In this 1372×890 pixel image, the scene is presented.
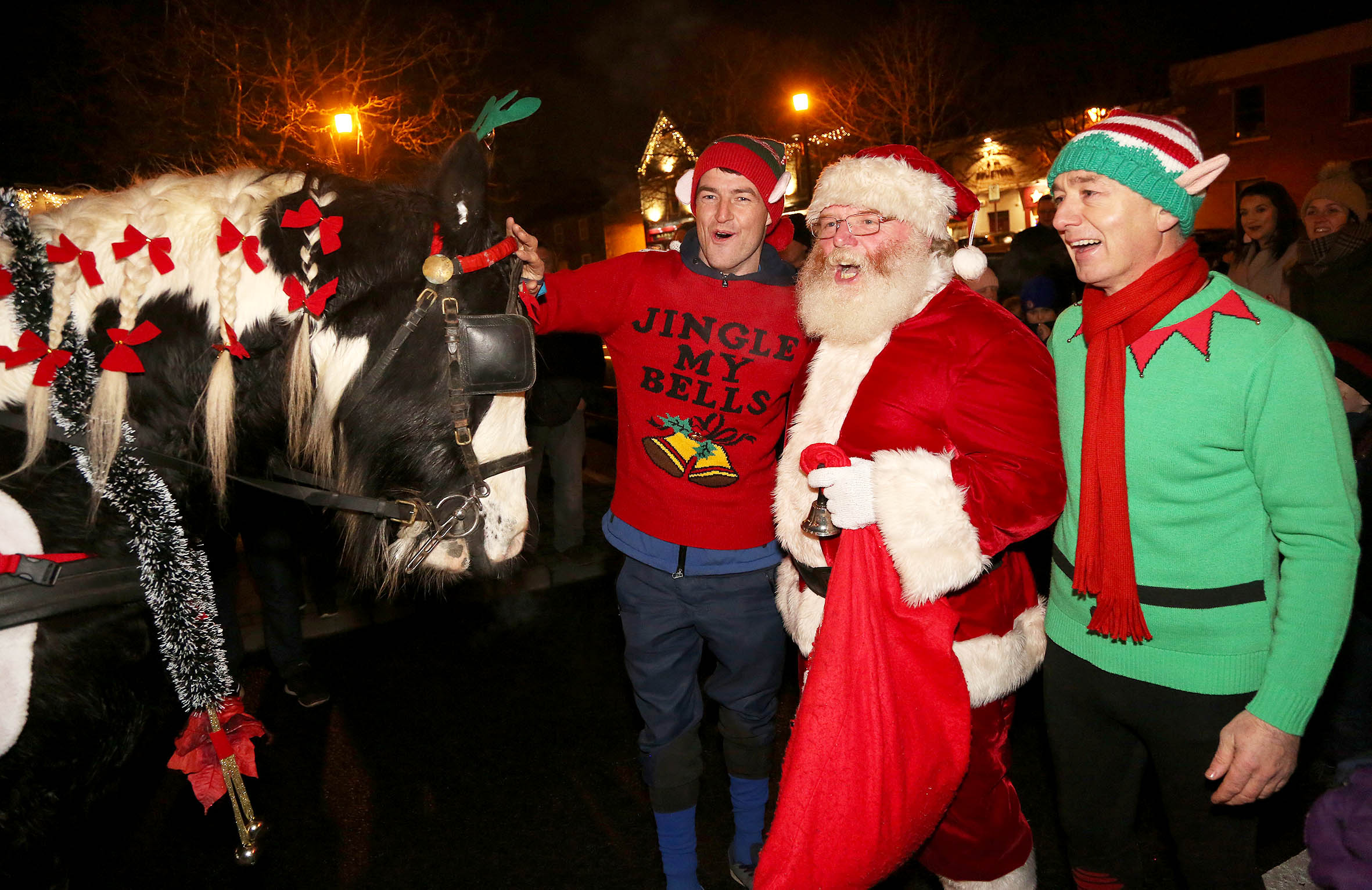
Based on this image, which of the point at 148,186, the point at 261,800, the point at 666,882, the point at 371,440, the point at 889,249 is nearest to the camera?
the point at 148,186

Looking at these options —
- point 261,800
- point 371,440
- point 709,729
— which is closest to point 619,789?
point 709,729

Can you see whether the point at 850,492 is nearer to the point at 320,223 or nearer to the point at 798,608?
the point at 798,608

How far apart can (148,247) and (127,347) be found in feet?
0.76

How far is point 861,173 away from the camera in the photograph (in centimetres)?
238

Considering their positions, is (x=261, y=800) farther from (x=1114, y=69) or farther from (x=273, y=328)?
(x=1114, y=69)

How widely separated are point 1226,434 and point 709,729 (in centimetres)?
300

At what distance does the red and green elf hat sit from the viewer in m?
2.78

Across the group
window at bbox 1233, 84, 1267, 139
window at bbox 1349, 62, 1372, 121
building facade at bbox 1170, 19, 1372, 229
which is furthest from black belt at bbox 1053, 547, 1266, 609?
window at bbox 1233, 84, 1267, 139

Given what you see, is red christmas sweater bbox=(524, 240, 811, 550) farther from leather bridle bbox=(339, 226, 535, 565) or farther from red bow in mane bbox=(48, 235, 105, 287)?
red bow in mane bbox=(48, 235, 105, 287)

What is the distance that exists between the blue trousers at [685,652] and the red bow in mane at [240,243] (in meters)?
1.47

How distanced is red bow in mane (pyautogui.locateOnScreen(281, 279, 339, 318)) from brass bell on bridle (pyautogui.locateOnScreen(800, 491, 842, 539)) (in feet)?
4.25

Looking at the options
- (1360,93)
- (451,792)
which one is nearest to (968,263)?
(451,792)

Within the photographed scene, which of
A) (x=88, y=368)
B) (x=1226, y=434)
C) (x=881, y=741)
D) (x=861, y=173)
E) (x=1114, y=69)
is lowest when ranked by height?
(x=881, y=741)

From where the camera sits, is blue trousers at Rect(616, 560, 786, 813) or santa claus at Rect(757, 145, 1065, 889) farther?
blue trousers at Rect(616, 560, 786, 813)
